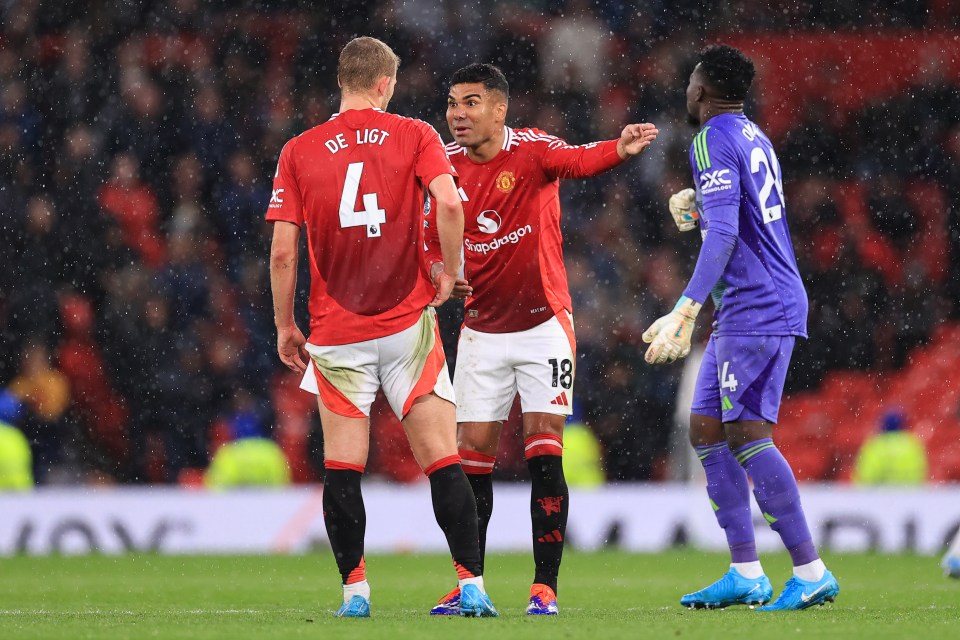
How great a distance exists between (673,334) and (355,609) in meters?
1.53

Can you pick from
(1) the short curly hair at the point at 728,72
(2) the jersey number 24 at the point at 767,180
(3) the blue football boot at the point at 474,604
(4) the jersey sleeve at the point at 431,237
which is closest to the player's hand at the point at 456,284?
(4) the jersey sleeve at the point at 431,237

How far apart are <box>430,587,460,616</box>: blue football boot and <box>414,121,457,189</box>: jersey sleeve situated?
154cm

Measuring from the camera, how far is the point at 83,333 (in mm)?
13398

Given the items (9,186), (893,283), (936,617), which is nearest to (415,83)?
(9,186)

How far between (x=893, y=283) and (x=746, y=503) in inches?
348

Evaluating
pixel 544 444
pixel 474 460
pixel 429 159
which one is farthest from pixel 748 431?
pixel 429 159

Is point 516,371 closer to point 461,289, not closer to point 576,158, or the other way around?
point 461,289

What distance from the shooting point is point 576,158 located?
18.7 ft

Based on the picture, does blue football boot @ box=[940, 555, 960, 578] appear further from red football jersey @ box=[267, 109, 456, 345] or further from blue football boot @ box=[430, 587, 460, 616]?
red football jersey @ box=[267, 109, 456, 345]

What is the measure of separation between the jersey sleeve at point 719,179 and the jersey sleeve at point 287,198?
61.7 inches

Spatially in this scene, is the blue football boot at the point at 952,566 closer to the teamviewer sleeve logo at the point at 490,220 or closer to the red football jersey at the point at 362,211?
the teamviewer sleeve logo at the point at 490,220

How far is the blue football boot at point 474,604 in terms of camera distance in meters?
5.11

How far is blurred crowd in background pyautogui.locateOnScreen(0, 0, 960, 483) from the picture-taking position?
521 inches

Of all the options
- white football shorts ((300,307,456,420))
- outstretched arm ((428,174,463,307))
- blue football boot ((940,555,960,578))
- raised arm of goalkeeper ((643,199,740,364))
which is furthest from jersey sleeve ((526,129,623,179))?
blue football boot ((940,555,960,578))
